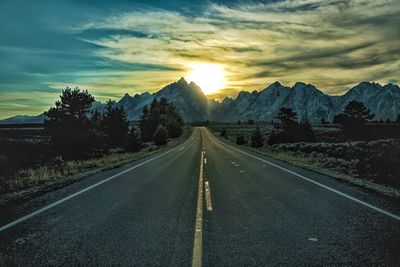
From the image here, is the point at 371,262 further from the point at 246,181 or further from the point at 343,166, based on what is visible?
the point at 343,166

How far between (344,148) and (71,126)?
34.9 metres

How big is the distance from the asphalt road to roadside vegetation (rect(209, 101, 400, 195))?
12.6 ft

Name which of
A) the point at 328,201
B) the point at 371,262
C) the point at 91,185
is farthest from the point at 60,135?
the point at 371,262

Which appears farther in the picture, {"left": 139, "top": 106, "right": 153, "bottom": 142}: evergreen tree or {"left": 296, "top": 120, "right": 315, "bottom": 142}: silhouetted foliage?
{"left": 139, "top": 106, "right": 153, "bottom": 142}: evergreen tree

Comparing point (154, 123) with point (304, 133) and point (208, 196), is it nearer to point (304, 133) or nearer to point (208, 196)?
point (304, 133)

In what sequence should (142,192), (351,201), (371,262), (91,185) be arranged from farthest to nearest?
(91,185) < (142,192) < (351,201) < (371,262)

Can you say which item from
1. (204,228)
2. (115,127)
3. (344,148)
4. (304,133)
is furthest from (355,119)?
(204,228)

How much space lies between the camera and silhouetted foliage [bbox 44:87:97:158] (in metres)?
47.2

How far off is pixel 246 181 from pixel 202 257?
8.16 metres

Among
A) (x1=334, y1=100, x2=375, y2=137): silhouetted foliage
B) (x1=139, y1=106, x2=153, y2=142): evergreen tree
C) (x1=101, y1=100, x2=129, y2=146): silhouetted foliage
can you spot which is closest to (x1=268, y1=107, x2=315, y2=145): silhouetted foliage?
(x1=334, y1=100, x2=375, y2=137): silhouetted foliage

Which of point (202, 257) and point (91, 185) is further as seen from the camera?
point (91, 185)

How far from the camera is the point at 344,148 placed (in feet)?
104

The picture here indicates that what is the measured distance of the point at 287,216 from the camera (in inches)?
294

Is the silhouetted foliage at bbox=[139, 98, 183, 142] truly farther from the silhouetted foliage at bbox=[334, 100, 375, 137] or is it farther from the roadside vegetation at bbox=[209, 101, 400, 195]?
the silhouetted foliage at bbox=[334, 100, 375, 137]
